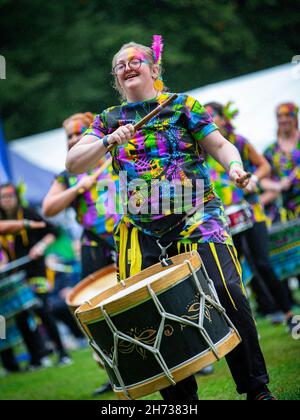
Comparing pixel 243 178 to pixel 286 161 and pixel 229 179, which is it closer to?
pixel 229 179

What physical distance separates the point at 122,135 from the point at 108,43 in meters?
4.01

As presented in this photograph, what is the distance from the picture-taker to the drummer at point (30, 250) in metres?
7.53

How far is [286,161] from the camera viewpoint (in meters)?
6.81

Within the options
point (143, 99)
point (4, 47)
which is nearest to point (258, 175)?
point (143, 99)

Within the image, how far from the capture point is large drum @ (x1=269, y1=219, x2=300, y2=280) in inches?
253

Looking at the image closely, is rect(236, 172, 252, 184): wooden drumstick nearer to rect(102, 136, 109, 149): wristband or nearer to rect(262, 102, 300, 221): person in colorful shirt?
rect(102, 136, 109, 149): wristband

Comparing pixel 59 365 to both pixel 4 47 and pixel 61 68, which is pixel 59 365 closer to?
pixel 4 47

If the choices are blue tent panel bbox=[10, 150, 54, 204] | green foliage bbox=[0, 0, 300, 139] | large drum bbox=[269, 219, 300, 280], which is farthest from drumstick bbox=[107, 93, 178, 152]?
blue tent panel bbox=[10, 150, 54, 204]

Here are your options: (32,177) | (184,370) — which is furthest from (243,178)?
(32,177)

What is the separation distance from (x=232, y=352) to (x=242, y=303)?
233 mm

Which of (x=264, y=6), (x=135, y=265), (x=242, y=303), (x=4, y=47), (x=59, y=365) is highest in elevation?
(x=4, y=47)

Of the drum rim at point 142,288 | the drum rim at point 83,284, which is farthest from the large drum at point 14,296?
the drum rim at point 142,288

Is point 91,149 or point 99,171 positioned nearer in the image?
point 91,149

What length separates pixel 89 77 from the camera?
9.16m
